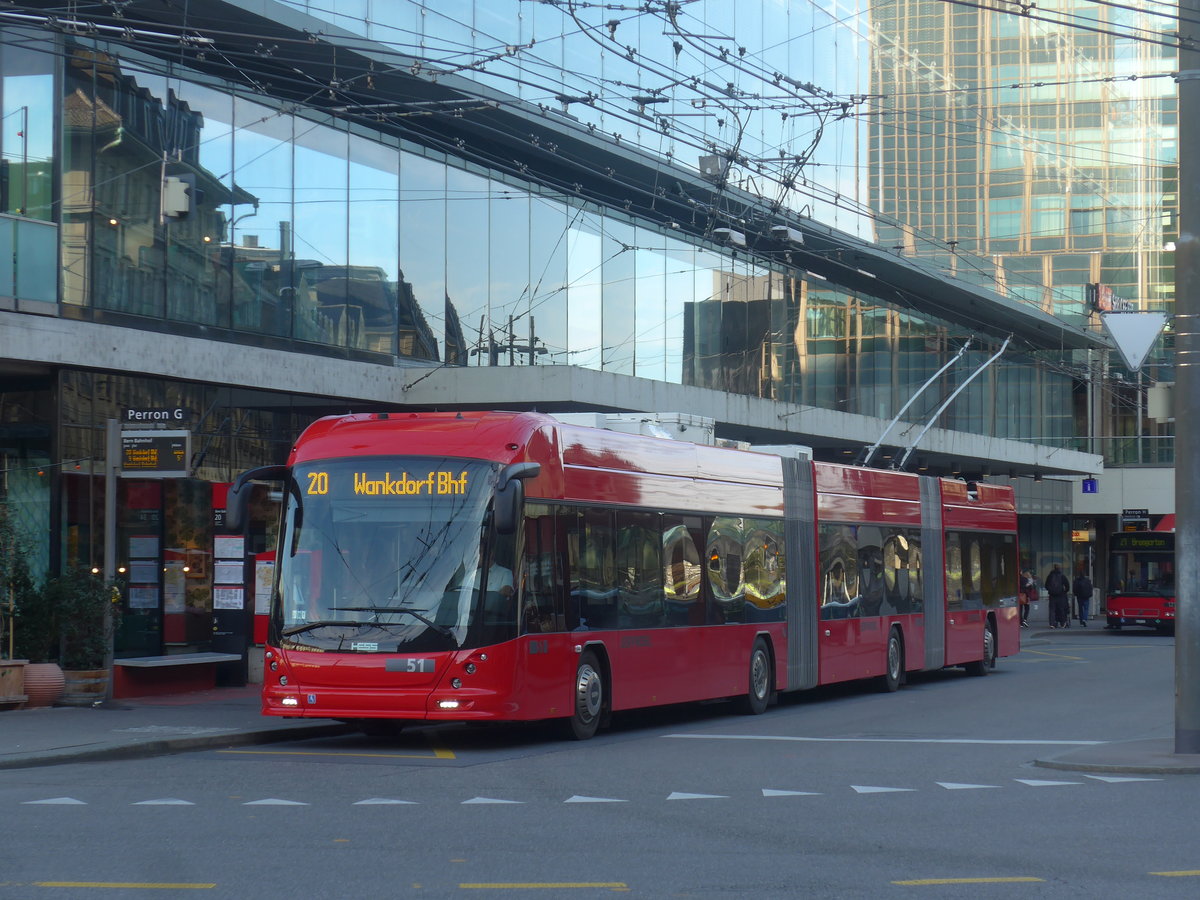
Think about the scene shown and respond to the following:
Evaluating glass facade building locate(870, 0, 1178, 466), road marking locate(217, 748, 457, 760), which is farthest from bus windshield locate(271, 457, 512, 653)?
glass facade building locate(870, 0, 1178, 466)

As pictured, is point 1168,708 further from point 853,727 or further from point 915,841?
point 915,841

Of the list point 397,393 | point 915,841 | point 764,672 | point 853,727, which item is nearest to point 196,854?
point 915,841

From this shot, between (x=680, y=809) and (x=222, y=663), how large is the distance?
1253 centimetres

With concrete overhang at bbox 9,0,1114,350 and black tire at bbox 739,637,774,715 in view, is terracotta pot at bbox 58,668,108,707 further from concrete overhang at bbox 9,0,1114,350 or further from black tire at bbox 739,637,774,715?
black tire at bbox 739,637,774,715

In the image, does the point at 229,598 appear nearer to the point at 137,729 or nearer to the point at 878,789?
the point at 137,729

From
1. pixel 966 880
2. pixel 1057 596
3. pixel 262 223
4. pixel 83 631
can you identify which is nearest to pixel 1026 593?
pixel 1057 596

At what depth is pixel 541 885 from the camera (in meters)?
8.38

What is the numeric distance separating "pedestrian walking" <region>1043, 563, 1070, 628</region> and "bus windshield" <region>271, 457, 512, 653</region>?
118 ft

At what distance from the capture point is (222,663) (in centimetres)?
2267

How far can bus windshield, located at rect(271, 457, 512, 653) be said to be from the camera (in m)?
15.2

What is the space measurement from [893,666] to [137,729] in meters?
12.6

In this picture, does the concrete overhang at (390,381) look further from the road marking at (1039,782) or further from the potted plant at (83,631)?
the road marking at (1039,782)

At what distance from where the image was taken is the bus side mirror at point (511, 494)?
14578 mm

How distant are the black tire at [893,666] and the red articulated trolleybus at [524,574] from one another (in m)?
3.02
